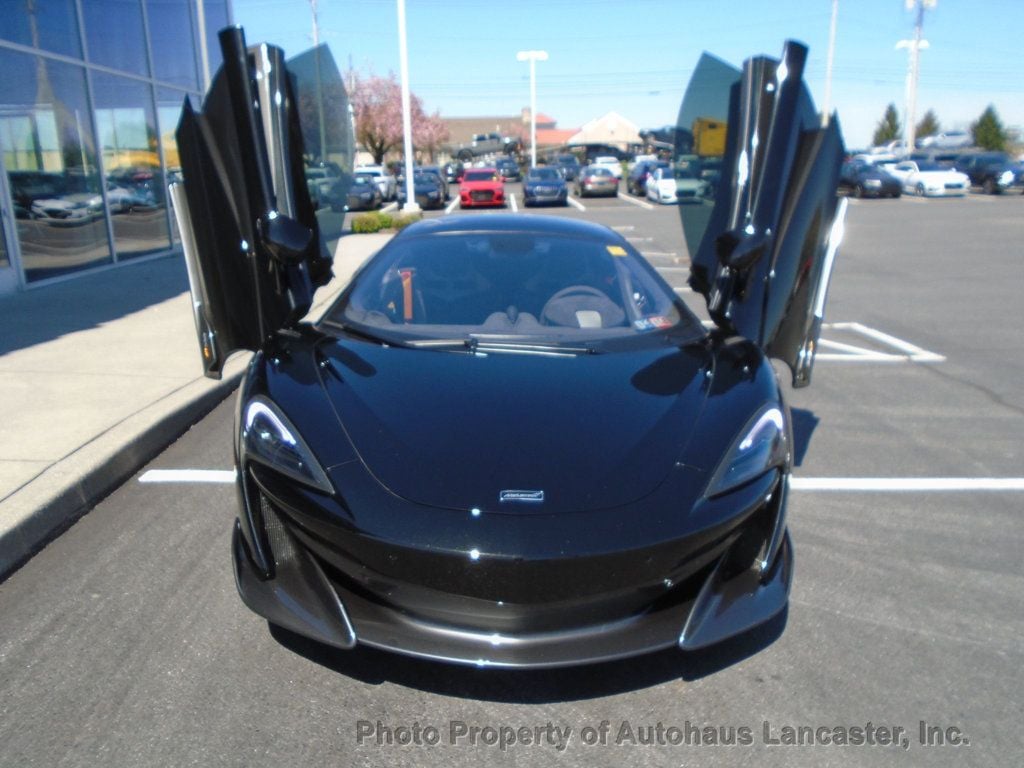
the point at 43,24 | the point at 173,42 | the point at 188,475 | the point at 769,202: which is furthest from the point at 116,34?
the point at 769,202

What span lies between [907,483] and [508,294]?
2.39 metres

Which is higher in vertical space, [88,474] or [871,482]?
[88,474]

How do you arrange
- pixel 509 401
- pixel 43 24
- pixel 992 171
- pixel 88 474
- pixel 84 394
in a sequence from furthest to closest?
pixel 992 171 < pixel 43 24 < pixel 84 394 < pixel 88 474 < pixel 509 401

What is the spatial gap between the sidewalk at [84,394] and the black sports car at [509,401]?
1.02 meters

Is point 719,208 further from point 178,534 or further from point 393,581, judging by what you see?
point 178,534

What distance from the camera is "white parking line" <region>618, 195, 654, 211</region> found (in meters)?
31.4

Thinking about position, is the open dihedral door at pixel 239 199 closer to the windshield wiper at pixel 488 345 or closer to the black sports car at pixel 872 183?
the windshield wiper at pixel 488 345

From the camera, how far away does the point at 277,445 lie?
112 inches

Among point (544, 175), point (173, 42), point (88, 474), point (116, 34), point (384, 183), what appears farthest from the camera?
point (384, 183)

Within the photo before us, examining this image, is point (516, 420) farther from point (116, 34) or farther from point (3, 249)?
point (116, 34)

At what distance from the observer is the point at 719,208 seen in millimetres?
3982

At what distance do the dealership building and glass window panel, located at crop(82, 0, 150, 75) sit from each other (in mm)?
16

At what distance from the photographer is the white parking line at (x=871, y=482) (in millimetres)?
4543

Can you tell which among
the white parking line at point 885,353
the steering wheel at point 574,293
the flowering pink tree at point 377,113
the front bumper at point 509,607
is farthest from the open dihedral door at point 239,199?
the flowering pink tree at point 377,113
